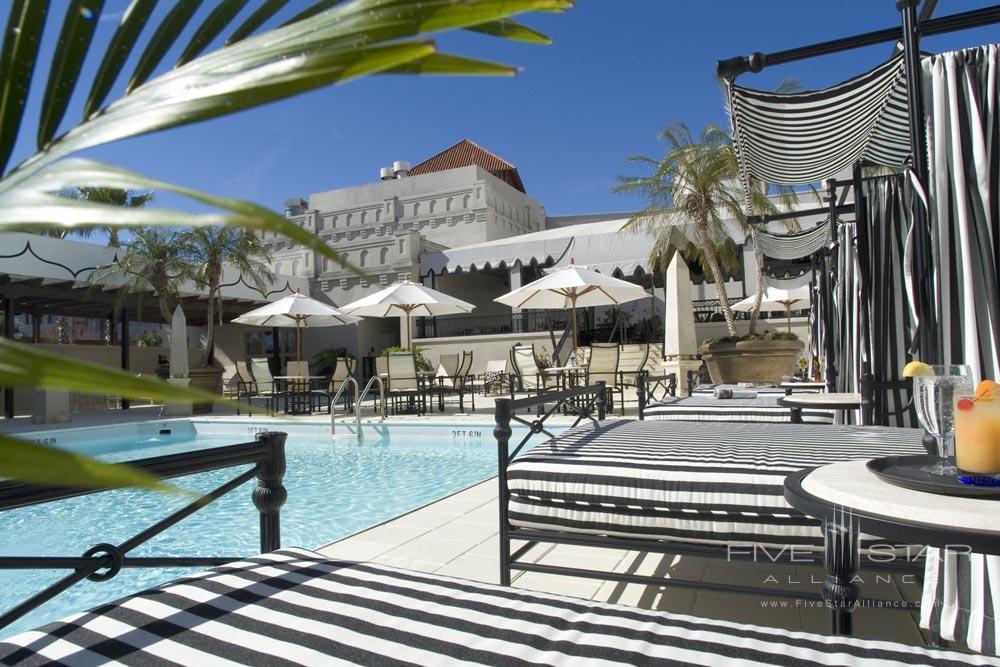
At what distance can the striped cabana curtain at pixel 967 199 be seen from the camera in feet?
7.56

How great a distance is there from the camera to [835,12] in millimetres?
7930

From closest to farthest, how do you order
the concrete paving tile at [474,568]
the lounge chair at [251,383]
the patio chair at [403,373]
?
the concrete paving tile at [474,568] < the patio chair at [403,373] < the lounge chair at [251,383]

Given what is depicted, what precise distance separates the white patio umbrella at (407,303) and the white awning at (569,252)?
5.20 meters

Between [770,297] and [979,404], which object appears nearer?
[979,404]

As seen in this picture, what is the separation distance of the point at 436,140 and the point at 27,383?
34.1 meters

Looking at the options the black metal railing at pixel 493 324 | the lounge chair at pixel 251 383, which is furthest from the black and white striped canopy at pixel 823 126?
the black metal railing at pixel 493 324

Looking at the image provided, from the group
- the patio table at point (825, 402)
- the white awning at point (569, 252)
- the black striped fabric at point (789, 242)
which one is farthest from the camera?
the white awning at point (569, 252)

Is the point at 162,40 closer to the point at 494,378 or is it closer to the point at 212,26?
the point at 212,26

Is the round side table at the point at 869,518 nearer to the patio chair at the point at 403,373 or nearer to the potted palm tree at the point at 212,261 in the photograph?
the patio chair at the point at 403,373

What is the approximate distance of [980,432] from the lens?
1.41m

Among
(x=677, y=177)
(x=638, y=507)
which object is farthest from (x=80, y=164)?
(x=677, y=177)

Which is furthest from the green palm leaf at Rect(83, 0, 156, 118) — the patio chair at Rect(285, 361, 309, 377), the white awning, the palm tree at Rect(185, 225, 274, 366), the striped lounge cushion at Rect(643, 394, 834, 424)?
the white awning

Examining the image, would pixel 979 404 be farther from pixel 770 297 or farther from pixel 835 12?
pixel 770 297

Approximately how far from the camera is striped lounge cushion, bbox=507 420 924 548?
7.11 feet
